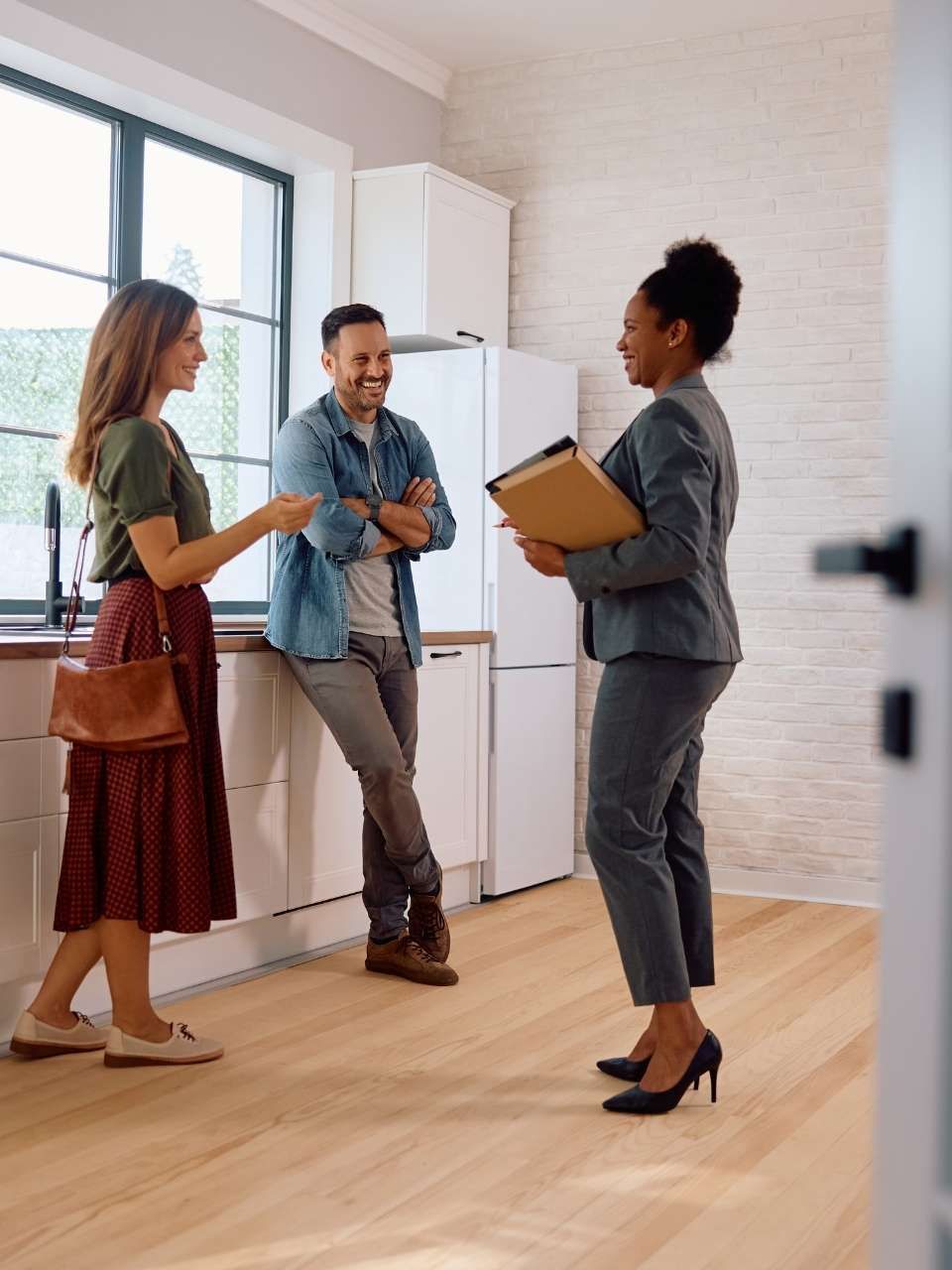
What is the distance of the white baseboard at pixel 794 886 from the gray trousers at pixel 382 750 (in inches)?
59.8

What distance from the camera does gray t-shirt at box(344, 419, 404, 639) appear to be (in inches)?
134

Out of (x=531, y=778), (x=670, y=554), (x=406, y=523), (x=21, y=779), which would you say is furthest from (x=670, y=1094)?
(x=531, y=778)

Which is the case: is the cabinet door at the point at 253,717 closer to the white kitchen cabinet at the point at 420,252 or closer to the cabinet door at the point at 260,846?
the cabinet door at the point at 260,846

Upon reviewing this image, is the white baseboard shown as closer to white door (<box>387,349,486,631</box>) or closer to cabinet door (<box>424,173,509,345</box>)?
white door (<box>387,349,486,631</box>)

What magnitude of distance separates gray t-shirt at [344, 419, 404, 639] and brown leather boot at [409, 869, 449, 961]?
2.16 ft

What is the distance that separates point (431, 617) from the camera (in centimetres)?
465

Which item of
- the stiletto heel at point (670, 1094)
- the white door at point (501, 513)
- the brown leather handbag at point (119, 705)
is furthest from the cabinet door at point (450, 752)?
the stiletto heel at point (670, 1094)

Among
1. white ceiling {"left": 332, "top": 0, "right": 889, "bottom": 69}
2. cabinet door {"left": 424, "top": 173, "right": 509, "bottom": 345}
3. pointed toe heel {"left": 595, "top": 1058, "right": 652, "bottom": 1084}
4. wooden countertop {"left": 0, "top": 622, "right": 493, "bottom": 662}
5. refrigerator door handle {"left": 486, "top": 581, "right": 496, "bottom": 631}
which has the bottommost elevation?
pointed toe heel {"left": 595, "top": 1058, "right": 652, "bottom": 1084}

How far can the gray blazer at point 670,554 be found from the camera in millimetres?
2383

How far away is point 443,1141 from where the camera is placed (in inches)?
93.7

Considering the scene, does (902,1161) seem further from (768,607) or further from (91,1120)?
(768,607)

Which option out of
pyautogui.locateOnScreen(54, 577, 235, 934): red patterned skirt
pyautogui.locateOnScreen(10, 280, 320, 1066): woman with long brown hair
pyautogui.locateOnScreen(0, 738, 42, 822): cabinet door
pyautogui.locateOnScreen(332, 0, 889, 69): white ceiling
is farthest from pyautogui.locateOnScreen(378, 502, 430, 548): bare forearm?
pyautogui.locateOnScreen(332, 0, 889, 69): white ceiling

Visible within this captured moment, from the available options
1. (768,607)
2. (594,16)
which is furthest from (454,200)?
(768,607)

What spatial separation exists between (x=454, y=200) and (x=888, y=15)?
4.92 ft
